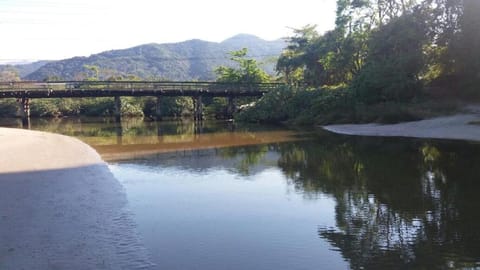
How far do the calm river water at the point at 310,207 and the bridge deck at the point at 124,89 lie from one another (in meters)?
34.4

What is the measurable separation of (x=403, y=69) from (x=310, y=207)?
1143 inches

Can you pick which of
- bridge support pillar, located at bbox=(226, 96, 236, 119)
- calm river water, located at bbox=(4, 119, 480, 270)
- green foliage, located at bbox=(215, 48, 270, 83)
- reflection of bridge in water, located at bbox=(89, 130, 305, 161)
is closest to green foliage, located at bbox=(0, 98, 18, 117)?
green foliage, located at bbox=(215, 48, 270, 83)

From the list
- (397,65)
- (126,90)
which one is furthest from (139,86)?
(397,65)

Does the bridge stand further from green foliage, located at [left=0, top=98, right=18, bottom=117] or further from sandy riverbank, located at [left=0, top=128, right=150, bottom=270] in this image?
sandy riverbank, located at [left=0, top=128, right=150, bottom=270]

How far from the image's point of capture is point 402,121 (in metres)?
36.5

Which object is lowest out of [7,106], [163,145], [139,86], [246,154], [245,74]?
[246,154]

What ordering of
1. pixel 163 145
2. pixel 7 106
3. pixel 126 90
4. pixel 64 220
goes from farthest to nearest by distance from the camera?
pixel 7 106 → pixel 126 90 → pixel 163 145 → pixel 64 220

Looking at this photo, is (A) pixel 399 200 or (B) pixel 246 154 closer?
(A) pixel 399 200

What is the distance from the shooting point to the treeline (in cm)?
3612

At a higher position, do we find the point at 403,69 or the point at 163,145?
the point at 403,69

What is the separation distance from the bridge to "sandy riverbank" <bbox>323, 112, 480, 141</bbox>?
22073 mm

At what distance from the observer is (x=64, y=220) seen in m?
10.7

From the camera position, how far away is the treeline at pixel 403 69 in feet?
119

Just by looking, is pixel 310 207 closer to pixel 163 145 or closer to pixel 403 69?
pixel 163 145
